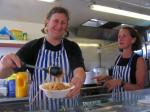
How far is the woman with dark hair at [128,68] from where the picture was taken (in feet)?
5.80

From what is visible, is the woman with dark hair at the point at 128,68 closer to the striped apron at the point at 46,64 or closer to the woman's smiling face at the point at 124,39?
the woman's smiling face at the point at 124,39

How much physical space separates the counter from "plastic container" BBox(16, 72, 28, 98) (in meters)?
0.73

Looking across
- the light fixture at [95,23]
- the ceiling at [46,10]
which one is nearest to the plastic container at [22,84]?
Result: the ceiling at [46,10]

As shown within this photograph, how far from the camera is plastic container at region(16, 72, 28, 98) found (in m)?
1.98

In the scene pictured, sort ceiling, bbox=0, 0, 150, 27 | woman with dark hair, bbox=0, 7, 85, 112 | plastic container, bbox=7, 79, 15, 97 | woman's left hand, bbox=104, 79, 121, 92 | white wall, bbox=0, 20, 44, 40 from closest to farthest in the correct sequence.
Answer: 1. woman with dark hair, bbox=0, 7, 85, 112
2. woman's left hand, bbox=104, 79, 121, 92
3. plastic container, bbox=7, 79, 15, 97
4. ceiling, bbox=0, 0, 150, 27
5. white wall, bbox=0, 20, 44, 40


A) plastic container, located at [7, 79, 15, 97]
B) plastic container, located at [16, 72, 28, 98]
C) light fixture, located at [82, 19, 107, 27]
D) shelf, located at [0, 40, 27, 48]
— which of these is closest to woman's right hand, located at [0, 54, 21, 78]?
plastic container, located at [16, 72, 28, 98]

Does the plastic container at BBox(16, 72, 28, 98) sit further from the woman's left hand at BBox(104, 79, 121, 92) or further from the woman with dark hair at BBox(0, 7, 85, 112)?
the woman's left hand at BBox(104, 79, 121, 92)

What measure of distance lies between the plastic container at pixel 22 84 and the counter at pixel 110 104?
2.40 feet

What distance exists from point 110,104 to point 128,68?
0.74m

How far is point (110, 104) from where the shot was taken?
1210mm

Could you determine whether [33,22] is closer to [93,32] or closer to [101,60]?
[93,32]

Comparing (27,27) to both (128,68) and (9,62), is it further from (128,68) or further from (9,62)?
(9,62)

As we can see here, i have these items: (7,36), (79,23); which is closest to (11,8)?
(7,36)

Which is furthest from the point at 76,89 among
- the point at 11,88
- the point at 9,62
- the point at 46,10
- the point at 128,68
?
the point at 46,10
